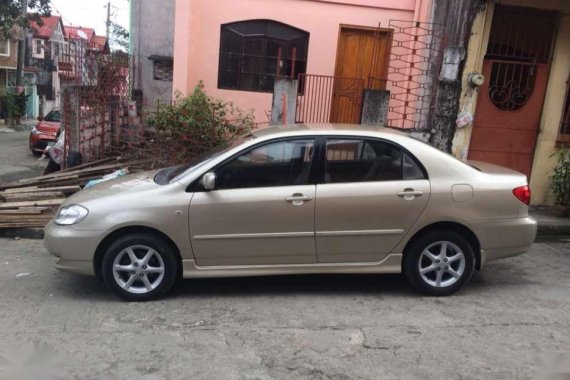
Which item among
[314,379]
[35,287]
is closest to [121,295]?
[35,287]

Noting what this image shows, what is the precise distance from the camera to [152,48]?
1207 cm

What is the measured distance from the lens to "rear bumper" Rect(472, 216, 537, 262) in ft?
16.1

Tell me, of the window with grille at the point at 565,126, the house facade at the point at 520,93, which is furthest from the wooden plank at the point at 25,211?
the window with grille at the point at 565,126

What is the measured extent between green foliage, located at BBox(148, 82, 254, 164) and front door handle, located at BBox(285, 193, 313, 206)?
4.34 m

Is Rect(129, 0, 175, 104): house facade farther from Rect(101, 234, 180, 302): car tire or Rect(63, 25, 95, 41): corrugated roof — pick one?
Rect(101, 234, 180, 302): car tire

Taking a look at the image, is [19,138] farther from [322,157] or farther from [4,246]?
[322,157]

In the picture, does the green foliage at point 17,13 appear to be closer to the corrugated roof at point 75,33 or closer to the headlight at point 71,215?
the corrugated roof at point 75,33

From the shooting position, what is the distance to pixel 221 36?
10.7 metres

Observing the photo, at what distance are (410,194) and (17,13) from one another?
24.4 m

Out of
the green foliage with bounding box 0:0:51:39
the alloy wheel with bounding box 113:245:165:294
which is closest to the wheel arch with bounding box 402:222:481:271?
the alloy wheel with bounding box 113:245:165:294

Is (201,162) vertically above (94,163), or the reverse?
(201,162)

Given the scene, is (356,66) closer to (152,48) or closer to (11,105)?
(152,48)

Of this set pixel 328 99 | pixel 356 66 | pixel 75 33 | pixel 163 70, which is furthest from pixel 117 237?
pixel 75 33

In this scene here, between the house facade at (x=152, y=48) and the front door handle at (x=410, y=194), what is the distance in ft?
27.0
